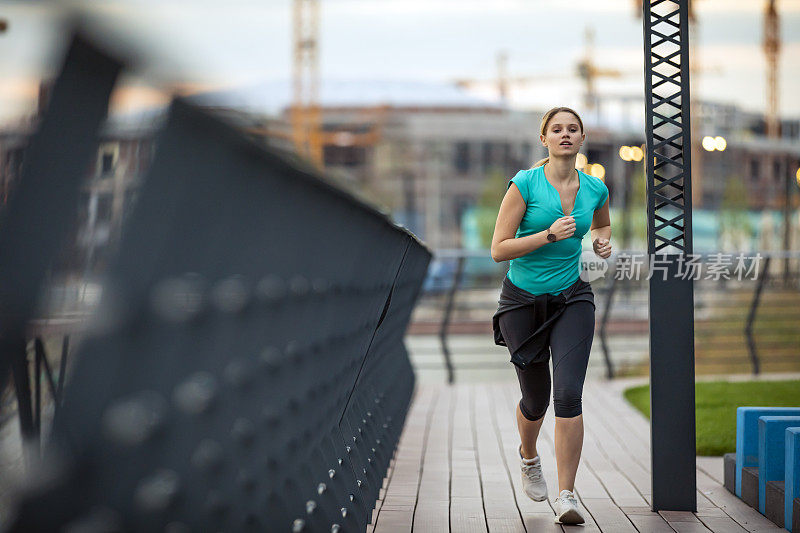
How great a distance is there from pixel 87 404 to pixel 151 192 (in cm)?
30

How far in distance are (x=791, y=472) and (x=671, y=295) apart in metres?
1.01

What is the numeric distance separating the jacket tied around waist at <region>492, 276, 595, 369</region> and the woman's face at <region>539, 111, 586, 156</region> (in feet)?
1.87

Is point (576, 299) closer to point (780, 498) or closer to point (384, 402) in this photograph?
point (780, 498)

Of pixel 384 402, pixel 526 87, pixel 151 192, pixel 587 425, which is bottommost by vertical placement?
pixel 587 425

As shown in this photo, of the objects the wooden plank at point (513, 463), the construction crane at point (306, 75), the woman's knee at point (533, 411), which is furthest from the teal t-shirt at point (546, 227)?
the construction crane at point (306, 75)

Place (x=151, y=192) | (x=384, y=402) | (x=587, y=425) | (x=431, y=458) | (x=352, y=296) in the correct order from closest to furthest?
(x=151, y=192) < (x=352, y=296) < (x=384, y=402) < (x=431, y=458) < (x=587, y=425)

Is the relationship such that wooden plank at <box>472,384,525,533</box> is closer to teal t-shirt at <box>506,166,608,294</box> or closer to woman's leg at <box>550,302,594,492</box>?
woman's leg at <box>550,302,594,492</box>

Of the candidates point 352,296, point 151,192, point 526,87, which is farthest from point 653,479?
point 526,87

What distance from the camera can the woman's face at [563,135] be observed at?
455 cm

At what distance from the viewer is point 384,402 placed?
19.2ft

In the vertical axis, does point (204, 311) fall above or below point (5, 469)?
above

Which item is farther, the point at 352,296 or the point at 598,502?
the point at 598,502

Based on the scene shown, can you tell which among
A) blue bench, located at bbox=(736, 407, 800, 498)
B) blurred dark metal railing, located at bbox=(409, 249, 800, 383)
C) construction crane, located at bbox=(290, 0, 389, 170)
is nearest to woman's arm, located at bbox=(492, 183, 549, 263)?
blue bench, located at bbox=(736, 407, 800, 498)

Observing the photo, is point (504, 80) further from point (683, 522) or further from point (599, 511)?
point (683, 522)
